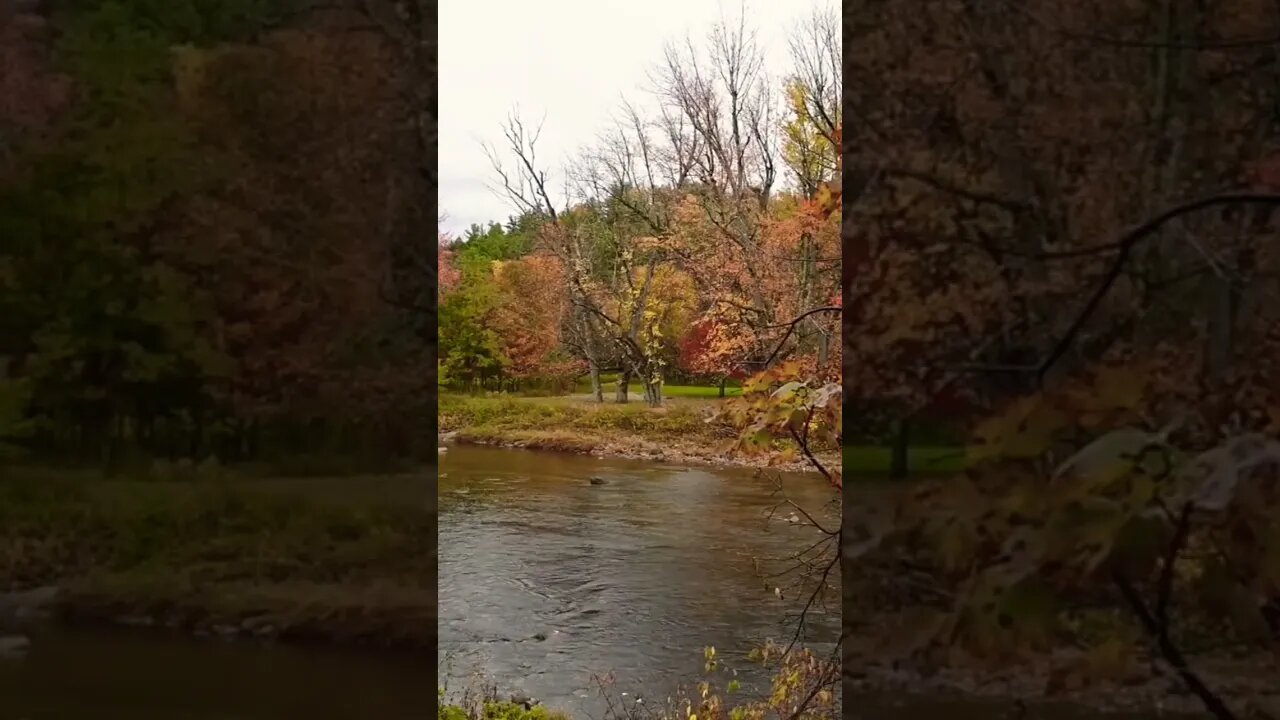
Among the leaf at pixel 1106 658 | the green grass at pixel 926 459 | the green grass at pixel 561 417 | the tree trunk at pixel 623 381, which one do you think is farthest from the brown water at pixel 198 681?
the tree trunk at pixel 623 381

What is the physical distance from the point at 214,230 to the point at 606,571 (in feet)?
6.19

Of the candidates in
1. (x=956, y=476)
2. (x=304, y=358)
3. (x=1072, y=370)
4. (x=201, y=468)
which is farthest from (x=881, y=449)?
(x=201, y=468)

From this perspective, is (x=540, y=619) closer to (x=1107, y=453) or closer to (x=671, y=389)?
(x=671, y=389)

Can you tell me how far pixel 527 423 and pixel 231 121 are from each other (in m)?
2.15

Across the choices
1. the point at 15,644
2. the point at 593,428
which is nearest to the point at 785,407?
the point at 15,644

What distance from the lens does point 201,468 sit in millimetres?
1329

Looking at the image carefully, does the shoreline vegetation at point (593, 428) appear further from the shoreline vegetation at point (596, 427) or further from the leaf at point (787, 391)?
the leaf at point (787, 391)

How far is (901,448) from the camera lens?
1206 millimetres

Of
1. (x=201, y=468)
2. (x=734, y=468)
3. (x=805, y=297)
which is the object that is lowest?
(x=734, y=468)

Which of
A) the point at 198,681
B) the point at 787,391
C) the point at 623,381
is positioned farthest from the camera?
the point at 623,381

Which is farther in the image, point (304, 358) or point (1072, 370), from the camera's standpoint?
point (304, 358)

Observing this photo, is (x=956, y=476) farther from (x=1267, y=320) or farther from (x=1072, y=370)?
(x=1267, y=320)

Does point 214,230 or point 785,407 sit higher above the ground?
point 214,230

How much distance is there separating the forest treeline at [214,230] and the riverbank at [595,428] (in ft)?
6.41
